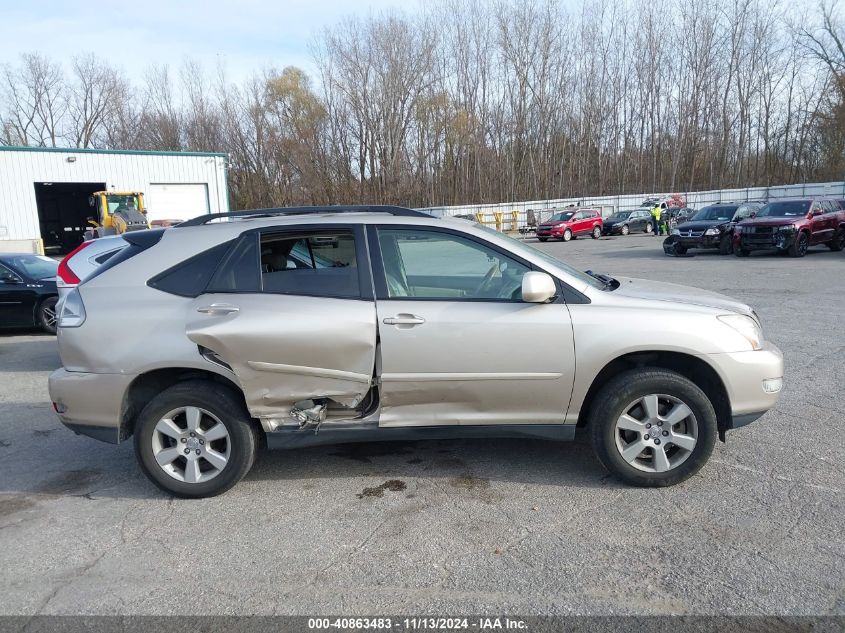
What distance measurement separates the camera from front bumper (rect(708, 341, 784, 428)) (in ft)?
12.9

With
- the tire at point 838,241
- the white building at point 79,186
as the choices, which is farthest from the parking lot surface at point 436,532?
the white building at point 79,186

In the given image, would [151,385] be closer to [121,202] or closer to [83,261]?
[83,261]

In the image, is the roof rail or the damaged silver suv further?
the roof rail

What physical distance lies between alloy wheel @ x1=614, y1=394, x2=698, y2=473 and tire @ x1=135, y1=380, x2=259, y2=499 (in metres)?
2.41

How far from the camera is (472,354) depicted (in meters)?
3.89

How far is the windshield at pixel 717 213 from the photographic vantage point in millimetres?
21578

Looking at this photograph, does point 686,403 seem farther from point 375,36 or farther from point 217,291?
point 375,36

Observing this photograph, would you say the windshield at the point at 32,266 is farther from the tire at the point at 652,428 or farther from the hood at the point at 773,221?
the hood at the point at 773,221

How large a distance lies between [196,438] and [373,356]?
1285mm

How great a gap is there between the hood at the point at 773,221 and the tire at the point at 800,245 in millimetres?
476

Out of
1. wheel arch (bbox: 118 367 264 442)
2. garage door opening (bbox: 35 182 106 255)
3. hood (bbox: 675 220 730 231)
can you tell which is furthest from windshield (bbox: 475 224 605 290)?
garage door opening (bbox: 35 182 106 255)

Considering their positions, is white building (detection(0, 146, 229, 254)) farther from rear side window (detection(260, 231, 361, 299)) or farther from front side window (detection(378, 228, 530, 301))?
front side window (detection(378, 228, 530, 301))

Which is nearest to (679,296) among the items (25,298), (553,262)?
(553,262)

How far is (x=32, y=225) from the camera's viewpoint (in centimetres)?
2903
